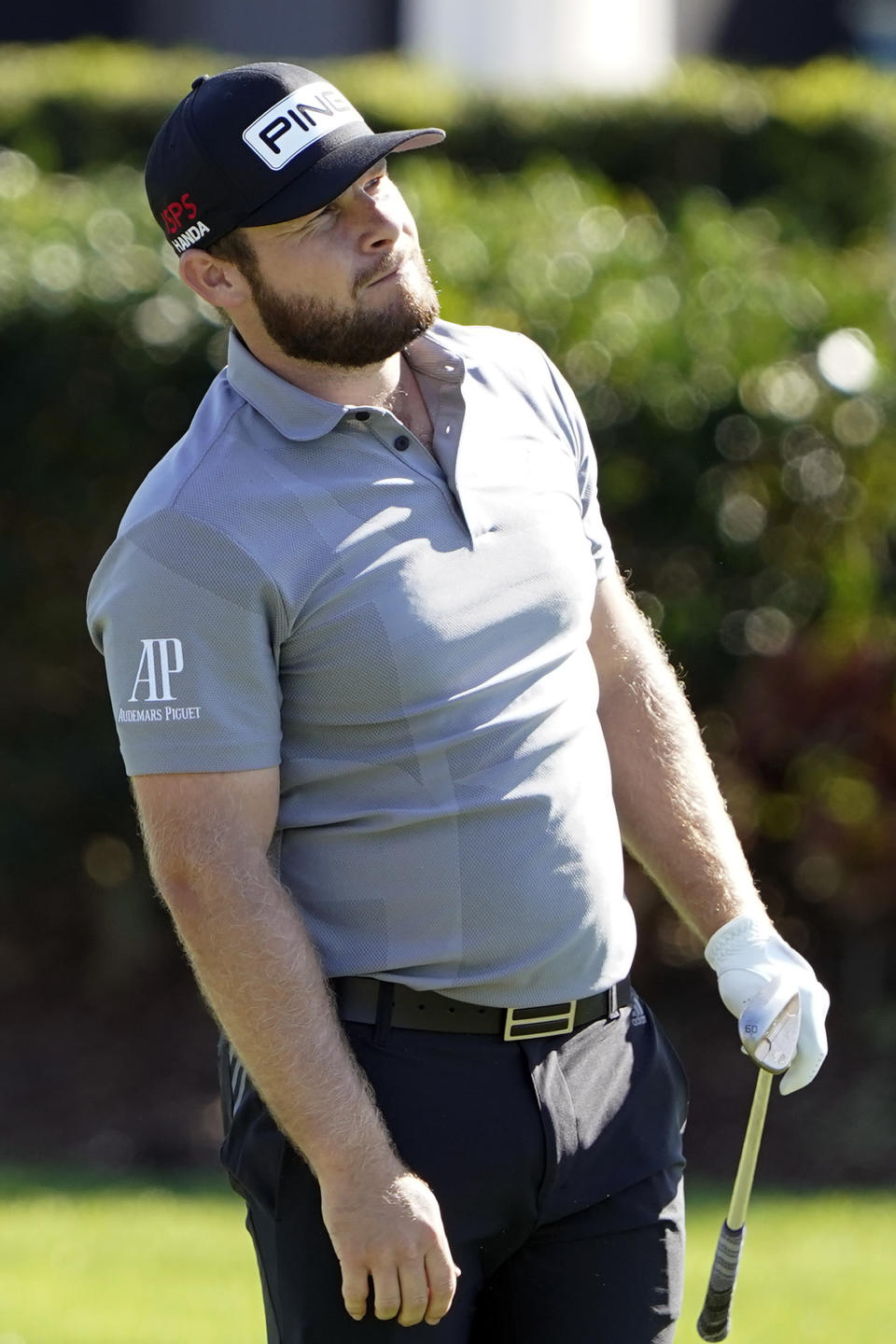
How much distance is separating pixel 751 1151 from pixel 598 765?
2.00 feet

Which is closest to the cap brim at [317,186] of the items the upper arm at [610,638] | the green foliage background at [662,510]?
the upper arm at [610,638]

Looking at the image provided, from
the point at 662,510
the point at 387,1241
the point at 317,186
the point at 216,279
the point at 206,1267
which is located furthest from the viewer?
the point at 662,510

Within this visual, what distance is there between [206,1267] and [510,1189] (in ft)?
8.28

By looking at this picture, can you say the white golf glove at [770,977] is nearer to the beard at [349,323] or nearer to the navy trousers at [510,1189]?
the navy trousers at [510,1189]

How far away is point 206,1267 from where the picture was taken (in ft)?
15.9

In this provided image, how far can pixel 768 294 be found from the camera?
6145mm

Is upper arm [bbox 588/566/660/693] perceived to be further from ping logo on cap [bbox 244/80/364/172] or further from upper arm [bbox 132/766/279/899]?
ping logo on cap [bbox 244/80/364/172]

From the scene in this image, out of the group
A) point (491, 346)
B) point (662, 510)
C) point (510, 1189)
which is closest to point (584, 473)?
point (491, 346)

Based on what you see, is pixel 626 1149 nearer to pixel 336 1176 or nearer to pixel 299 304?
pixel 336 1176

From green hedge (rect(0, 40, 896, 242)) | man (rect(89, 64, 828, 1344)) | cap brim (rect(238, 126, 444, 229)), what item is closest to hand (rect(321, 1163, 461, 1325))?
man (rect(89, 64, 828, 1344))

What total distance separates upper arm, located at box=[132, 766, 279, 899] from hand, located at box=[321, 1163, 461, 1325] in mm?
425

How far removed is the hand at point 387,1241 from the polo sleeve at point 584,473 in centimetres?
101

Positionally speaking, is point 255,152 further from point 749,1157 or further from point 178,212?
point 749,1157

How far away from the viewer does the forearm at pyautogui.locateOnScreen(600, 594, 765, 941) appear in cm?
290
